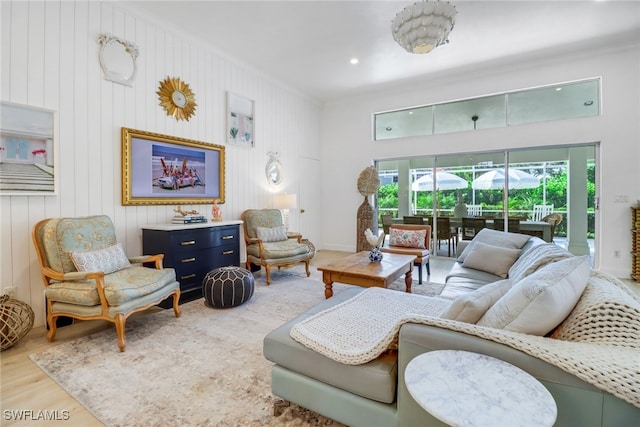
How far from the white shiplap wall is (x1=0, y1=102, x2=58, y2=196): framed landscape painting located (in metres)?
0.07

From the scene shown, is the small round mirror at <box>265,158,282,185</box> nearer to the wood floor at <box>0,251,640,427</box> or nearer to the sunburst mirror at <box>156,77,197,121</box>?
the sunburst mirror at <box>156,77,197,121</box>

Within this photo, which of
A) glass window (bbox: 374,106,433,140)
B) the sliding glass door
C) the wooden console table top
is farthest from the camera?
glass window (bbox: 374,106,433,140)

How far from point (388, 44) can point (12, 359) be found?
17.1 feet

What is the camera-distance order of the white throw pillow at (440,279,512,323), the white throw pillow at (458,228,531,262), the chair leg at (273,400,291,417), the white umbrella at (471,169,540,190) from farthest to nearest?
the white umbrella at (471,169,540,190) → the white throw pillow at (458,228,531,262) → the chair leg at (273,400,291,417) → the white throw pillow at (440,279,512,323)

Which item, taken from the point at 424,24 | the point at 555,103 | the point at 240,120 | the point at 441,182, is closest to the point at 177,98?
the point at 240,120

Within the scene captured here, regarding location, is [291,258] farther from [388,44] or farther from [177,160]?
[388,44]

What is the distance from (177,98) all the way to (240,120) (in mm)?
1122

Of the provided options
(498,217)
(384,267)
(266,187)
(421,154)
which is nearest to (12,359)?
(384,267)

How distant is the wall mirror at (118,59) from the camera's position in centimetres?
320

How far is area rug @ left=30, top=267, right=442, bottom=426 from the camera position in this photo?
1.61m

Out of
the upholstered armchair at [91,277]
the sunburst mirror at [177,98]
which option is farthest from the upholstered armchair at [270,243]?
the sunburst mirror at [177,98]

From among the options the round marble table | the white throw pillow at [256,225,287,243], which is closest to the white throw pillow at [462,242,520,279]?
the round marble table

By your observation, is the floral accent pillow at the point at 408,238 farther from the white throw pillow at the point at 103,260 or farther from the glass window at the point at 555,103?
the white throw pillow at the point at 103,260

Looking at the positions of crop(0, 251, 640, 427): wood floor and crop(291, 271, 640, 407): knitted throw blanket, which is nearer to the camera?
crop(291, 271, 640, 407): knitted throw blanket
